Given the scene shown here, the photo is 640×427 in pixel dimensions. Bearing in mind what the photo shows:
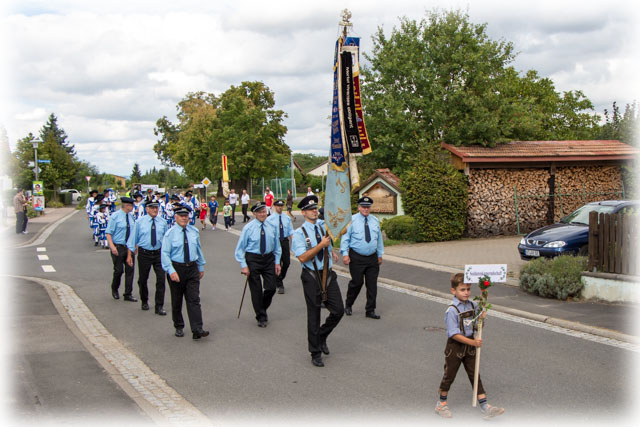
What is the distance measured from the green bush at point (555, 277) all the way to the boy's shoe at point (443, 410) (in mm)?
5777

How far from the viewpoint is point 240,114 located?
2103 inches

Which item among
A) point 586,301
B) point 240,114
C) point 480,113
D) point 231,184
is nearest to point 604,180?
point 480,113

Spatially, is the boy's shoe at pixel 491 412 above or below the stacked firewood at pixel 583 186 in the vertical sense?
below

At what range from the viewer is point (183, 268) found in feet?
27.2

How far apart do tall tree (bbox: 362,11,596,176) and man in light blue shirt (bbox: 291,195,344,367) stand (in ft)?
52.4

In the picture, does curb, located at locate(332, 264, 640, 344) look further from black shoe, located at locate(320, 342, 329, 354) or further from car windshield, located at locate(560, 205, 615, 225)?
car windshield, located at locate(560, 205, 615, 225)

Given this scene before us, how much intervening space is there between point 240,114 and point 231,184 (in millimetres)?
9646

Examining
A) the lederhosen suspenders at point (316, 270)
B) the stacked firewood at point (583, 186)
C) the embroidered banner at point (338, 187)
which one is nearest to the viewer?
the lederhosen suspenders at point (316, 270)

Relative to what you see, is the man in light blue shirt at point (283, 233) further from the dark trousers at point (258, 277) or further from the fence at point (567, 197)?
the fence at point (567, 197)

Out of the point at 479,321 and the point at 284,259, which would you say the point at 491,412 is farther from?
the point at 284,259

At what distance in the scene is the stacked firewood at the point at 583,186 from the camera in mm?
21625

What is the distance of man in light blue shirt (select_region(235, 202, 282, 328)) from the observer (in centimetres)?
894

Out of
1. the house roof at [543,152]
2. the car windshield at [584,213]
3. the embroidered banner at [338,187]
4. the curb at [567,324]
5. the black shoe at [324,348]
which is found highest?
the house roof at [543,152]

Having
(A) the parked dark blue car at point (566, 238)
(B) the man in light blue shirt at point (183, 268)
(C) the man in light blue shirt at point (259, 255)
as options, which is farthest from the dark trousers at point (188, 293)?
(A) the parked dark blue car at point (566, 238)
